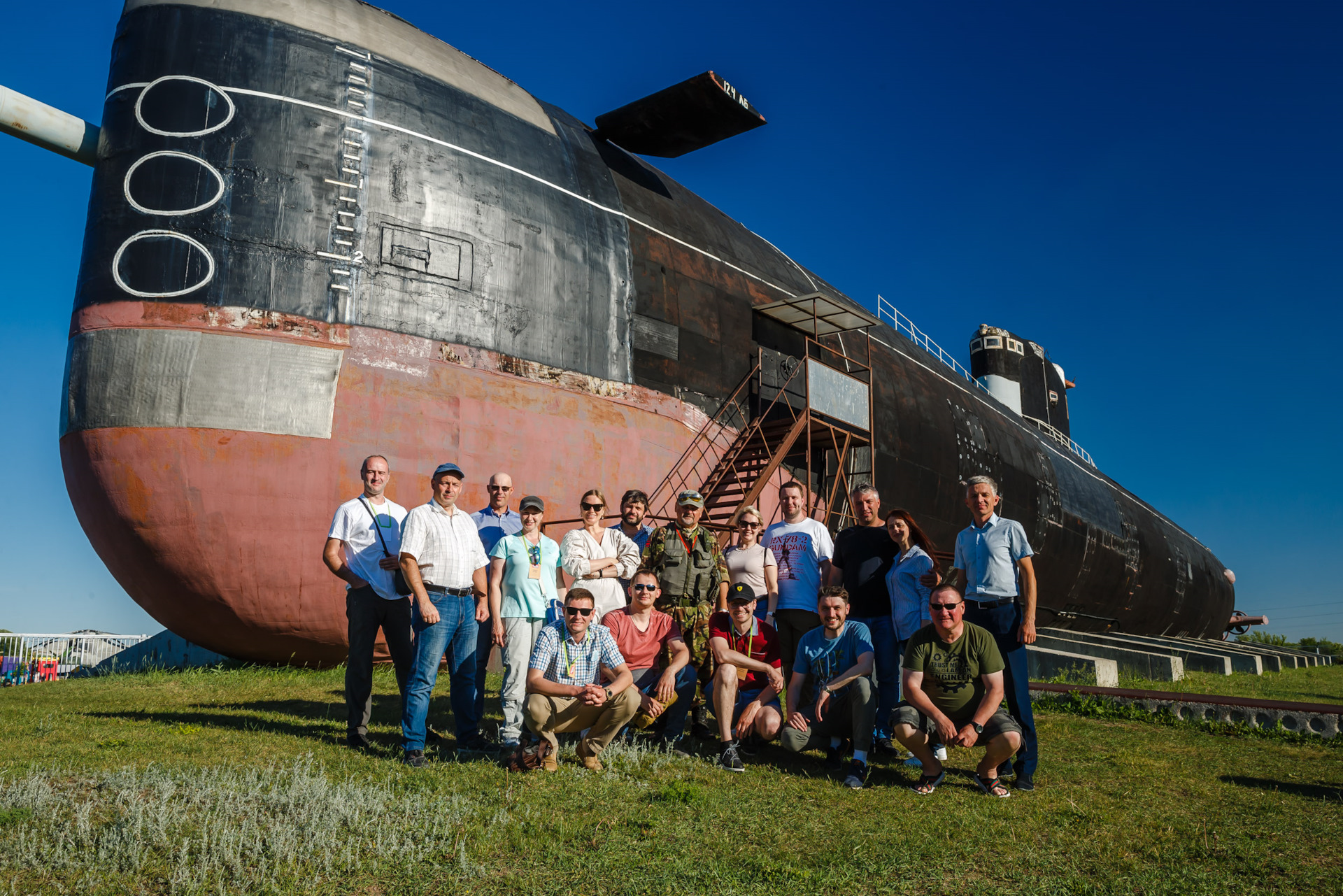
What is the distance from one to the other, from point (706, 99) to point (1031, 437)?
1727 cm

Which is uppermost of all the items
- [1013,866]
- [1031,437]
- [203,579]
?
[1031,437]

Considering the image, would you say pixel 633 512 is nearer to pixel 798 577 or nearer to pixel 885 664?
pixel 798 577

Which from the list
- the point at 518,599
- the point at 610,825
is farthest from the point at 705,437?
the point at 610,825

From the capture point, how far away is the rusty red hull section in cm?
947

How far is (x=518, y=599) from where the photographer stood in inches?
261

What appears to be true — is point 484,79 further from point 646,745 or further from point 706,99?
point 646,745

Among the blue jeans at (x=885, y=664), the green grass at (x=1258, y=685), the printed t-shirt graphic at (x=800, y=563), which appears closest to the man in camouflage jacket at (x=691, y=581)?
the printed t-shirt graphic at (x=800, y=563)

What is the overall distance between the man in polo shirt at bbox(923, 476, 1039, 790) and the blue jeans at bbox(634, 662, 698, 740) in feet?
6.86

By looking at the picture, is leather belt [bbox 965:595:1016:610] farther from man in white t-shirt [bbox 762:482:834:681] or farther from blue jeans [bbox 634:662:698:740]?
blue jeans [bbox 634:662:698:740]

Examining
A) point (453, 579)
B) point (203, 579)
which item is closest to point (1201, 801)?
point (453, 579)

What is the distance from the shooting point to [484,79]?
13023mm

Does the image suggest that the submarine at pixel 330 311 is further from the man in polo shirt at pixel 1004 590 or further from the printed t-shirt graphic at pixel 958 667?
the printed t-shirt graphic at pixel 958 667

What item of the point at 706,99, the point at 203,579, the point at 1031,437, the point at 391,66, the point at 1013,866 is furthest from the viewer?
the point at 1031,437

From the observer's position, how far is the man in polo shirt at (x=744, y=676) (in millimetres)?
6465
